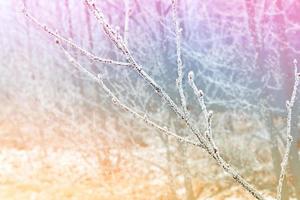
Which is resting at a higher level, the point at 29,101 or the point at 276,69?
the point at 29,101

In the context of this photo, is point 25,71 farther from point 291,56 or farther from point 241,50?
point 291,56

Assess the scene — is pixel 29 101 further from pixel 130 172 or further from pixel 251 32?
pixel 251 32

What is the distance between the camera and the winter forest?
27.9 ft

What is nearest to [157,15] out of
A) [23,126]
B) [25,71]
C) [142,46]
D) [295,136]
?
[142,46]

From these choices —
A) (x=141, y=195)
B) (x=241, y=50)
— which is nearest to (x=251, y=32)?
(x=241, y=50)

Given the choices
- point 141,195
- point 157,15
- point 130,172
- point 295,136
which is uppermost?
point 157,15

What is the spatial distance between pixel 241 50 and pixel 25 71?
10702 mm

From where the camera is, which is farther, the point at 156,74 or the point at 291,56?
the point at 156,74

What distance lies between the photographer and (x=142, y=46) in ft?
31.5

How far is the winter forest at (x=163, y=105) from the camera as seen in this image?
8.49m

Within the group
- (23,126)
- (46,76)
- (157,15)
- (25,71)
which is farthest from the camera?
(23,126)

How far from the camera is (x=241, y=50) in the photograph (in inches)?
385

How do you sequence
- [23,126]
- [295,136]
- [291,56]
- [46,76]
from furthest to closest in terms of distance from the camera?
1. [23,126]
2. [46,76]
3. [291,56]
4. [295,136]

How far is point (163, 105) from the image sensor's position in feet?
31.0
